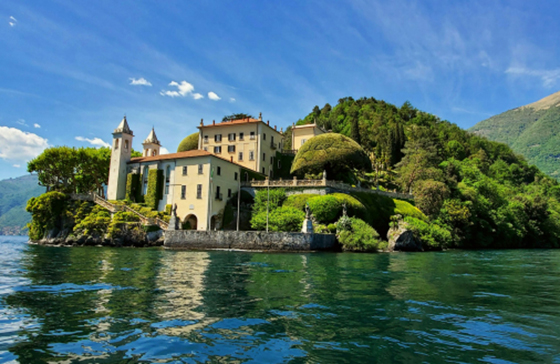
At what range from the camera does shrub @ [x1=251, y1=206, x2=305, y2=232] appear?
3928 cm

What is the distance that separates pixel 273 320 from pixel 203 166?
126 feet

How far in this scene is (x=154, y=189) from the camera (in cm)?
4866

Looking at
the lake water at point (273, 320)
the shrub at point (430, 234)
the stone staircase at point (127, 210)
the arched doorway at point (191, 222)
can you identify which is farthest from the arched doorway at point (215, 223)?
the lake water at point (273, 320)

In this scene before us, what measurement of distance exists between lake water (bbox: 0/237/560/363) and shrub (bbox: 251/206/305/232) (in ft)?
76.6

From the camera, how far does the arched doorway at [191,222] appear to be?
4614cm

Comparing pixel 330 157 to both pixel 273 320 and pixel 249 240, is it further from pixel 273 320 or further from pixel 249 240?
pixel 273 320

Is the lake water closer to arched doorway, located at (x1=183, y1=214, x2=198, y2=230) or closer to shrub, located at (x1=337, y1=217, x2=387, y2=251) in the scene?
shrub, located at (x1=337, y1=217, x2=387, y2=251)

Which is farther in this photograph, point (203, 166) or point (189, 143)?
point (189, 143)

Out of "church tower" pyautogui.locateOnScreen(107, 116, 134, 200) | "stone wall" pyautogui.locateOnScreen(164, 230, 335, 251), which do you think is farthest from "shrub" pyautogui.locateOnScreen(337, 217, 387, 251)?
"church tower" pyautogui.locateOnScreen(107, 116, 134, 200)

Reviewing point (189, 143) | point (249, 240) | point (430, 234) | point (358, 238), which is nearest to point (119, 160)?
point (189, 143)

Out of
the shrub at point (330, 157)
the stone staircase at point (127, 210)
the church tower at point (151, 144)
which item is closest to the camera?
the stone staircase at point (127, 210)

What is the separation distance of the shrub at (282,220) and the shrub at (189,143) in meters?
29.8

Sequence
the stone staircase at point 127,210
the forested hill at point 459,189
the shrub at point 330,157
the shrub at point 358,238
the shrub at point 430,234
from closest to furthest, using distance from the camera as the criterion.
→ the shrub at point 358,238, the shrub at point 430,234, the stone staircase at point 127,210, the shrub at point 330,157, the forested hill at point 459,189

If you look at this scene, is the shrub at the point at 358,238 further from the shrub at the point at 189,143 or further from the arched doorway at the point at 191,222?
the shrub at the point at 189,143
